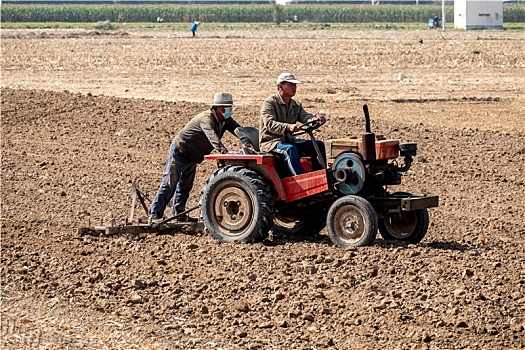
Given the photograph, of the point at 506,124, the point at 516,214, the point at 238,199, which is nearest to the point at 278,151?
the point at 238,199

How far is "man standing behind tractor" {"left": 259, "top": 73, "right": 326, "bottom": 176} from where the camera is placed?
32.8 feet

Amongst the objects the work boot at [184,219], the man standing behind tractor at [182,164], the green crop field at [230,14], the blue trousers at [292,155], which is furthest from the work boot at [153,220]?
the green crop field at [230,14]

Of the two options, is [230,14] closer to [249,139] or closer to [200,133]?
[200,133]

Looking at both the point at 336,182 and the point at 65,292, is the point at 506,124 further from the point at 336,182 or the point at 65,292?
the point at 65,292

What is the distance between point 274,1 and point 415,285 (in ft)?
353

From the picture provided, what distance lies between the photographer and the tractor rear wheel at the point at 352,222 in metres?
9.43

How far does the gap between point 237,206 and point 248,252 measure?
0.67 meters

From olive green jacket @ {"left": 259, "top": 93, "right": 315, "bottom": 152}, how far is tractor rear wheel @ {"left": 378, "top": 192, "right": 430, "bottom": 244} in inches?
47.6

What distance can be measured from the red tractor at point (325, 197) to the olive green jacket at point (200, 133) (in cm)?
39

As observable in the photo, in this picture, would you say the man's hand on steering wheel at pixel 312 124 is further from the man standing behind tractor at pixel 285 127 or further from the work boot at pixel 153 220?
the work boot at pixel 153 220

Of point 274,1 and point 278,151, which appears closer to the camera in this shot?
point 278,151

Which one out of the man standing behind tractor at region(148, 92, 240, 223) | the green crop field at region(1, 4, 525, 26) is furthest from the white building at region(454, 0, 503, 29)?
the man standing behind tractor at region(148, 92, 240, 223)

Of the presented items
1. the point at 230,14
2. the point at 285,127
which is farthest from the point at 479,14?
the point at 285,127

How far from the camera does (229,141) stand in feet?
55.2
